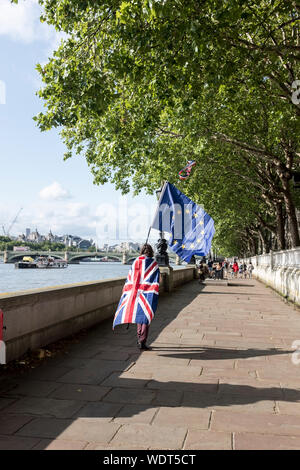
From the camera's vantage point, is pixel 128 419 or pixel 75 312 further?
pixel 75 312

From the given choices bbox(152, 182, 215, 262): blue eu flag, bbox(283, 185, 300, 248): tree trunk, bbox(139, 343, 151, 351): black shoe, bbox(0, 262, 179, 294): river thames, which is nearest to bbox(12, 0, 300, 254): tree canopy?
bbox(152, 182, 215, 262): blue eu flag

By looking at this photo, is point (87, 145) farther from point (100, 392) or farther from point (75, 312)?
point (100, 392)

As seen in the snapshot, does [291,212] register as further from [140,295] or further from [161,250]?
[140,295]

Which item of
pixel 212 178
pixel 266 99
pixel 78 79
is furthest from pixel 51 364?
pixel 212 178

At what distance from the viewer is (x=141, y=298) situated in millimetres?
7090

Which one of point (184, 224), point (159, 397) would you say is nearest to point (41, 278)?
point (184, 224)

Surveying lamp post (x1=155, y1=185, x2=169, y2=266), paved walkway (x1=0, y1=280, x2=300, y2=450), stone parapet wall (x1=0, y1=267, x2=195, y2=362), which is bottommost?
paved walkway (x1=0, y1=280, x2=300, y2=450)

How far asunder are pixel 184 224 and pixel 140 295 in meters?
8.05

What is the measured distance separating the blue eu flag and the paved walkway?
Answer: 645cm

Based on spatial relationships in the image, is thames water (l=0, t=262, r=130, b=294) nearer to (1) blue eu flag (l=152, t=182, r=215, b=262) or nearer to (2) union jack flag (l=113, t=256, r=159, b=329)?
(1) blue eu flag (l=152, t=182, r=215, b=262)

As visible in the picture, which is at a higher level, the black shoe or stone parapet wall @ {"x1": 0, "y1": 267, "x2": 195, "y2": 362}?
stone parapet wall @ {"x1": 0, "y1": 267, "x2": 195, "y2": 362}

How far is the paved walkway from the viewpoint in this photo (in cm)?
348

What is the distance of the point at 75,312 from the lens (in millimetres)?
8195
